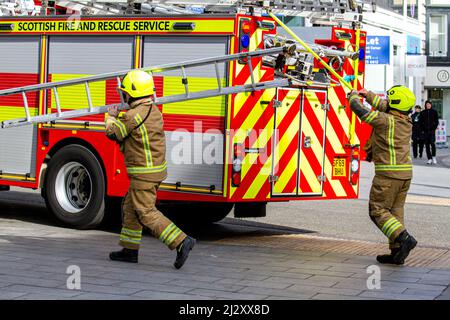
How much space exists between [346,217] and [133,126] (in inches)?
214

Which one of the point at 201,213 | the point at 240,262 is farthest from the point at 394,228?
the point at 201,213

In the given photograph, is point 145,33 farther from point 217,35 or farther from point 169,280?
point 169,280

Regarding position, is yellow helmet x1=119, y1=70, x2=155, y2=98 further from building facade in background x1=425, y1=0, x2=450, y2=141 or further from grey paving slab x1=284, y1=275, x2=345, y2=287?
building facade in background x1=425, y1=0, x2=450, y2=141

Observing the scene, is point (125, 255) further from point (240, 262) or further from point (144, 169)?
point (240, 262)

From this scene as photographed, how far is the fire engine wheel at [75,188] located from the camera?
1098 cm

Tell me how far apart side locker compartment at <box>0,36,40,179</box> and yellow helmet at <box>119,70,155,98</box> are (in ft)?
10.6

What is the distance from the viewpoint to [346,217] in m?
13.2

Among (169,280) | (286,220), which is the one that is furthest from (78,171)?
(169,280)

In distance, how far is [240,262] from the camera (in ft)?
29.5

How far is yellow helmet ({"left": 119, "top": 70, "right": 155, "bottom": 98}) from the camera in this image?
28.0ft

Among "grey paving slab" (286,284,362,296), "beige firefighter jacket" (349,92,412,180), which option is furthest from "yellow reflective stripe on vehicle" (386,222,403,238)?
"grey paving slab" (286,284,362,296)
